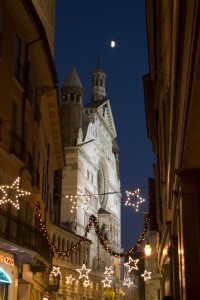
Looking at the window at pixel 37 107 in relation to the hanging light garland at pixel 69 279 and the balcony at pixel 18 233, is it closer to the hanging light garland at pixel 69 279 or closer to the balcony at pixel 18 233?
the balcony at pixel 18 233

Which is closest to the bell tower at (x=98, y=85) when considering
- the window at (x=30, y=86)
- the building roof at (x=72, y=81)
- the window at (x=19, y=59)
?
the building roof at (x=72, y=81)

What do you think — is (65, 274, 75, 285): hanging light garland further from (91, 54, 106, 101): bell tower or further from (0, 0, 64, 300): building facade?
(91, 54, 106, 101): bell tower

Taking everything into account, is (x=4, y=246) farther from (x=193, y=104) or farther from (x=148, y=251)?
(x=193, y=104)

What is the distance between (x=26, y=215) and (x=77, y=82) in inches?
1893

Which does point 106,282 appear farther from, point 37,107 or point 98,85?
point 37,107

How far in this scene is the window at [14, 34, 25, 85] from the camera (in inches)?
766

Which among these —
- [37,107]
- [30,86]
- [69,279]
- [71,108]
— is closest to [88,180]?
[71,108]

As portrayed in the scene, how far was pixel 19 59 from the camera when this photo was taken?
782 inches

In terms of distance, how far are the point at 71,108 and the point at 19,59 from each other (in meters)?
47.2

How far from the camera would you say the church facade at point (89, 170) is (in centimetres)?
6077

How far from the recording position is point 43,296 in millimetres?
29625

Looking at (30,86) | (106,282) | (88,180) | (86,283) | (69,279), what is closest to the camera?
(30,86)

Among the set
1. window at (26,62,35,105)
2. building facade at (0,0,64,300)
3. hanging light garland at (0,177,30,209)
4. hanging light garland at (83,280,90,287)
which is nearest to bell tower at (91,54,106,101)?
hanging light garland at (83,280,90,287)

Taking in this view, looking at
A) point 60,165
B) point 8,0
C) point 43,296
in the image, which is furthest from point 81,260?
point 8,0
